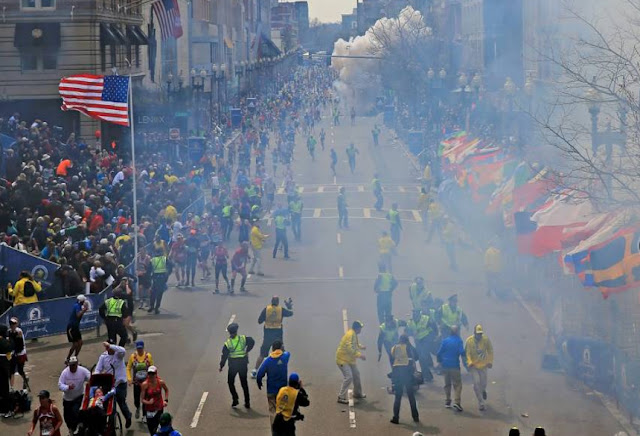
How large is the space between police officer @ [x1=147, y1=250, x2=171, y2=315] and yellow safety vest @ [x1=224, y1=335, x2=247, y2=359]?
7289 mm

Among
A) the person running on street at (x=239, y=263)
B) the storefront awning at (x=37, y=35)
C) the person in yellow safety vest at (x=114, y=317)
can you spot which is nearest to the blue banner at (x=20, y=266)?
the person in yellow safety vest at (x=114, y=317)

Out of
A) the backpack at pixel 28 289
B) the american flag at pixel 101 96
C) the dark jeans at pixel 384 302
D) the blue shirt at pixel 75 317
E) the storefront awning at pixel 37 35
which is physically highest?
the storefront awning at pixel 37 35

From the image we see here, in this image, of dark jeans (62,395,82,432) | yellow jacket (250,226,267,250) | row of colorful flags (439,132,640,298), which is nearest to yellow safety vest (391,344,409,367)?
row of colorful flags (439,132,640,298)

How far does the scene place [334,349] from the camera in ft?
70.9

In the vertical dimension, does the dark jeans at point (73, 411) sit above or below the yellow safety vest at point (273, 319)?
below

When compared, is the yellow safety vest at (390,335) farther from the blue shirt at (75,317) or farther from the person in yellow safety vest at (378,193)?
the person in yellow safety vest at (378,193)

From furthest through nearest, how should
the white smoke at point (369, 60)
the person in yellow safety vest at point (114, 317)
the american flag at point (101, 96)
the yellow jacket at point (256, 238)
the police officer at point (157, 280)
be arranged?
the white smoke at point (369, 60) < the yellow jacket at point (256, 238) < the american flag at point (101, 96) < the police officer at point (157, 280) < the person in yellow safety vest at point (114, 317)

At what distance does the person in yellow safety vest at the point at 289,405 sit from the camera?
48.6 ft

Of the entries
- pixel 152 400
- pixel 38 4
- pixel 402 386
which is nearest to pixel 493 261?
pixel 402 386

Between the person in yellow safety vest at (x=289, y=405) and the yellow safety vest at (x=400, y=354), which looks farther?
the yellow safety vest at (x=400, y=354)

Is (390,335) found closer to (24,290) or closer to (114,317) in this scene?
(114,317)

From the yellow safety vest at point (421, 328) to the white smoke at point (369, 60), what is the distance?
235 feet

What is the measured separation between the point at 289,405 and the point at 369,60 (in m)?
97.1

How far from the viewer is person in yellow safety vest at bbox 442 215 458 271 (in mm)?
29953
